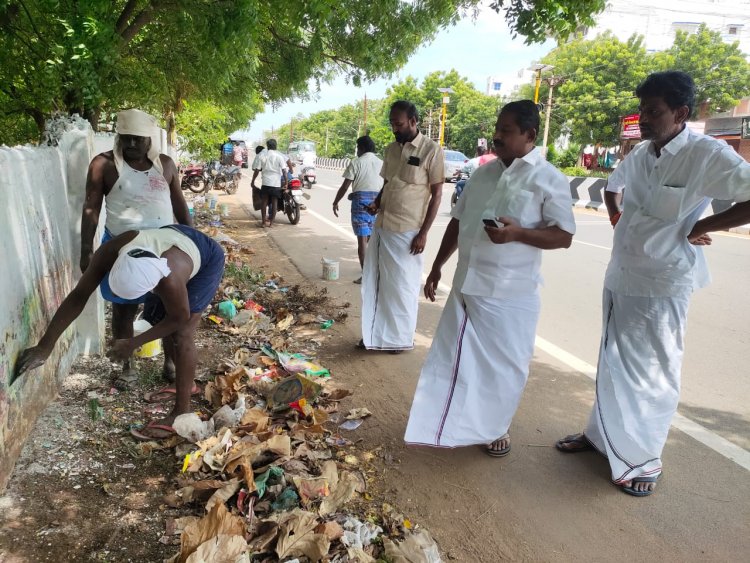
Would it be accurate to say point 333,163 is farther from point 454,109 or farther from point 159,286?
point 159,286

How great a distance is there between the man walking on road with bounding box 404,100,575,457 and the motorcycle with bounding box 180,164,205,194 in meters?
14.2

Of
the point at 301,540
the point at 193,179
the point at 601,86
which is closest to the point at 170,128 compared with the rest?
the point at 193,179

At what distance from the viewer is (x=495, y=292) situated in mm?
2773

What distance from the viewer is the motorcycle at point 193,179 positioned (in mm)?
15820

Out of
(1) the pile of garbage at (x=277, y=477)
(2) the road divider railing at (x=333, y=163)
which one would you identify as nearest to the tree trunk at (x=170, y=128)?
(1) the pile of garbage at (x=277, y=477)

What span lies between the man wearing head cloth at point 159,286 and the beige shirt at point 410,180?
4.94 ft

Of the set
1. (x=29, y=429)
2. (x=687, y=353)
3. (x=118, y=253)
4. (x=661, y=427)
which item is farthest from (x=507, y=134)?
(x=687, y=353)

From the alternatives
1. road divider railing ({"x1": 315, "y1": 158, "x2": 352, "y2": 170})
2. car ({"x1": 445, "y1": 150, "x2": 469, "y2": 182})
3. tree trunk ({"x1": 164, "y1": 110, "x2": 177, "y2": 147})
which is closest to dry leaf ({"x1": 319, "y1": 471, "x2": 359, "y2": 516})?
tree trunk ({"x1": 164, "y1": 110, "x2": 177, "y2": 147})

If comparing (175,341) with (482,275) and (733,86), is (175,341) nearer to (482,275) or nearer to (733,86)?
(482,275)

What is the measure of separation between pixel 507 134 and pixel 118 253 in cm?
192

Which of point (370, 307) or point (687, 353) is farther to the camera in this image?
point (687, 353)

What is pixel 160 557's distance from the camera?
2.15 meters

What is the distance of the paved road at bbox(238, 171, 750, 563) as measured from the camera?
2.40 m

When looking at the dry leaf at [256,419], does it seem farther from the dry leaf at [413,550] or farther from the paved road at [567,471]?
the dry leaf at [413,550]
